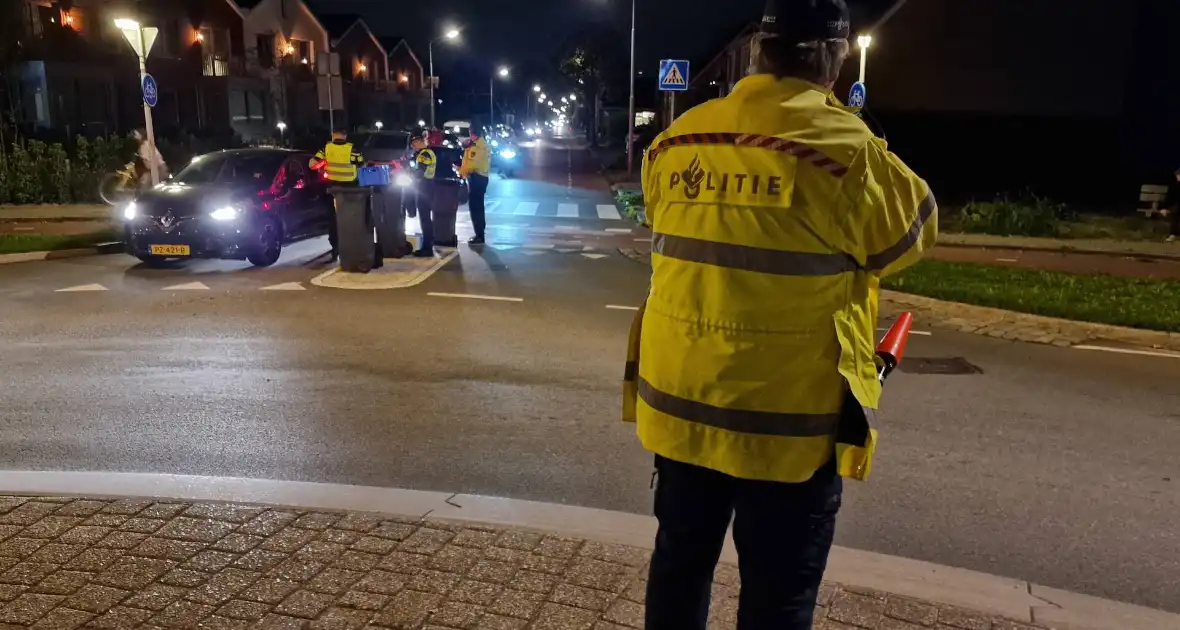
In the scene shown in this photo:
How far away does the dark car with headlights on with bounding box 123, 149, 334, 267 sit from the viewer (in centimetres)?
1223

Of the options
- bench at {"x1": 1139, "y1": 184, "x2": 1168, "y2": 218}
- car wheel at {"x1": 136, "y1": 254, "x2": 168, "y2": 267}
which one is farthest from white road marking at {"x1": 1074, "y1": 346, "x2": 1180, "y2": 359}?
bench at {"x1": 1139, "y1": 184, "x2": 1168, "y2": 218}

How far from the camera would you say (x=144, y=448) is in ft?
18.1

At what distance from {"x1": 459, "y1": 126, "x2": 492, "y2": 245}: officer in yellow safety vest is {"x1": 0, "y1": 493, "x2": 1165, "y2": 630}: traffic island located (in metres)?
11.4

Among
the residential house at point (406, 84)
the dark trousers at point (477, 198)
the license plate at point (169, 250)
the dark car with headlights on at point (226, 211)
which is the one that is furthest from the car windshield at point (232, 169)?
the residential house at point (406, 84)

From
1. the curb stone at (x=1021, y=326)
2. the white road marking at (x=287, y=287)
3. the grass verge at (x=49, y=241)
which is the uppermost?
the grass verge at (x=49, y=241)

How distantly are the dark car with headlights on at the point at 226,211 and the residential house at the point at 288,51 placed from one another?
33.6 m

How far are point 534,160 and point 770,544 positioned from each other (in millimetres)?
50434

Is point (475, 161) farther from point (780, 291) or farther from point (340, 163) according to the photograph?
point (780, 291)

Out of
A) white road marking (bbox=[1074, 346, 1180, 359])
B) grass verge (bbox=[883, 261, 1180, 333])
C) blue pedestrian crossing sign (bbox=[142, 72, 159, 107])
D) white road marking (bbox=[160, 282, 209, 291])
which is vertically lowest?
white road marking (bbox=[1074, 346, 1180, 359])

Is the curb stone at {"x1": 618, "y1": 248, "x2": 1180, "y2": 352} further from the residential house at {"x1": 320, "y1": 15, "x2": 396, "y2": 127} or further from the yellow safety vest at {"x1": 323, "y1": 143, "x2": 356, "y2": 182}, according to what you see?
the residential house at {"x1": 320, "y1": 15, "x2": 396, "y2": 127}

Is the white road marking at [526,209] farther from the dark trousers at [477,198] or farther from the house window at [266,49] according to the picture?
the house window at [266,49]

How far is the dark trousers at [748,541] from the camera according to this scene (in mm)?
2332

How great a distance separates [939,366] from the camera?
798 cm

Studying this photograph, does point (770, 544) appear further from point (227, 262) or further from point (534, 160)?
point (534, 160)
